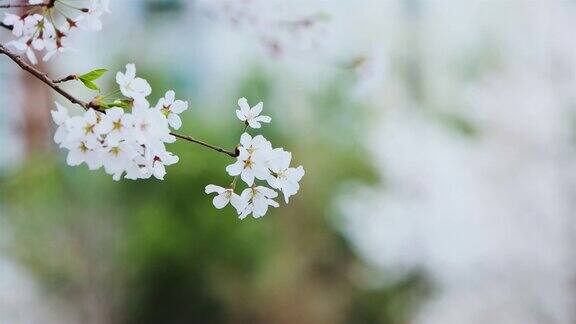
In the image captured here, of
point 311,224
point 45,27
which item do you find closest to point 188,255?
point 311,224

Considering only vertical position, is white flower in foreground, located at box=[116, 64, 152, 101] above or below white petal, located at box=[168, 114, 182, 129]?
below

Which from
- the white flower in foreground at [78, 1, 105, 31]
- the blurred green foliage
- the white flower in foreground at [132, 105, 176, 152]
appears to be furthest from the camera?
the blurred green foliage

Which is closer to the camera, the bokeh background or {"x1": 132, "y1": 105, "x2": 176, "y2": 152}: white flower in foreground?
{"x1": 132, "y1": 105, "x2": 176, "y2": 152}: white flower in foreground

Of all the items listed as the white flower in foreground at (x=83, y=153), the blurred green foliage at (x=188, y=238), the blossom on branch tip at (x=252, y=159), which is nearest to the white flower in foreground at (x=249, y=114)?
the blossom on branch tip at (x=252, y=159)

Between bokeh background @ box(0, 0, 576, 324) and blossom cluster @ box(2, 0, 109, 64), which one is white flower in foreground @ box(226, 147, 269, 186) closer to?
blossom cluster @ box(2, 0, 109, 64)

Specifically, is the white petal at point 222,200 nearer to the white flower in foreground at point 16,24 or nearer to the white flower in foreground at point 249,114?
the white flower in foreground at point 249,114

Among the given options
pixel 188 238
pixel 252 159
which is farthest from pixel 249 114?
pixel 188 238

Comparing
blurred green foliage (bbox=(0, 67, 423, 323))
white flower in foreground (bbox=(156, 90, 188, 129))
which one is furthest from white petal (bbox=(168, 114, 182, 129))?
blurred green foliage (bbox=(0, 67, 423, 323))

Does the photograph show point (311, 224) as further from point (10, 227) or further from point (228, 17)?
point (228, 17)
